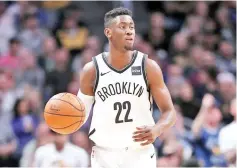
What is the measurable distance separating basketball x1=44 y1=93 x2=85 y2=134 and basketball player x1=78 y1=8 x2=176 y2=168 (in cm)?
20

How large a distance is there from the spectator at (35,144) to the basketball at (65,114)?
3.68 m

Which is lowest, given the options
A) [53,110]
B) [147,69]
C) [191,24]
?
[53,110]

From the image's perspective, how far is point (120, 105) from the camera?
6.00 metres

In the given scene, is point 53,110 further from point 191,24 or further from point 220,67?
point 191,24

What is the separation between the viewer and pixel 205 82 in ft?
39.2

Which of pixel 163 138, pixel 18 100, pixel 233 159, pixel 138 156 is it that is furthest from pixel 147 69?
pixel 18 100

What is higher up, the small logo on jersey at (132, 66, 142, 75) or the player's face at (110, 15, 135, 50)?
the player's face at (110, 15, 135, 50)

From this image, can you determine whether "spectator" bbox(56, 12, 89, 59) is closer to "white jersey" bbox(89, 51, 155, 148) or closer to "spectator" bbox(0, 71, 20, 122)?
"spectator" bbox(0, 71, 20, 122)

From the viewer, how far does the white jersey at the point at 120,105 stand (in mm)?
5977

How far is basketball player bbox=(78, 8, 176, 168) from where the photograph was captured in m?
5.98

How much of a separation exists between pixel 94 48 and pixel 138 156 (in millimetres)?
6582

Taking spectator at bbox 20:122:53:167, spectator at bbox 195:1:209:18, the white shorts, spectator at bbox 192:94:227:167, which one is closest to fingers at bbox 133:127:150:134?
the white shorts

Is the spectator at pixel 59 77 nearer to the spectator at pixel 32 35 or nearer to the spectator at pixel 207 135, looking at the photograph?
the spectator at pixel 32 35

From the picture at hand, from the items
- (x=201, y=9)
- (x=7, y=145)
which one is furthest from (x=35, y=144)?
(x=201, y=9)
